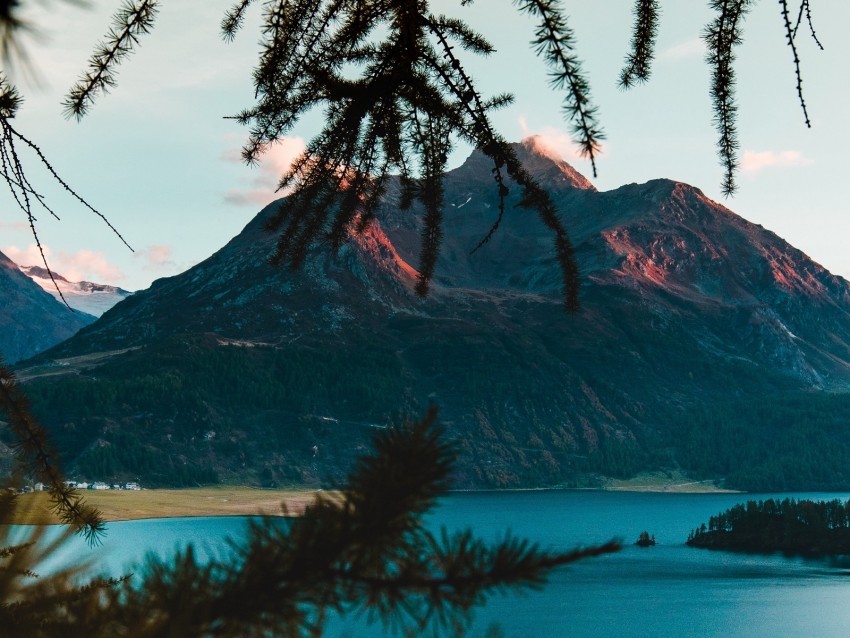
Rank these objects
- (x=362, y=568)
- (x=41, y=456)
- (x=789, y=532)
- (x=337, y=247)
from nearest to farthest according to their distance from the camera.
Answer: (x=362, y=568), (x=41, y=456), (x=337, y=247), (x=789, y=532)

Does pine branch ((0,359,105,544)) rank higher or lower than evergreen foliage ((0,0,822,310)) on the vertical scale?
lower

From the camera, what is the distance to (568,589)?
332 feet

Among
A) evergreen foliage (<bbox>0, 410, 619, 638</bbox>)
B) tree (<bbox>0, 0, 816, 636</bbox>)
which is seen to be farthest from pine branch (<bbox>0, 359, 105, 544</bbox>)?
evergreen foliage (<bbox>0, 410, 619, 638</bbox>)

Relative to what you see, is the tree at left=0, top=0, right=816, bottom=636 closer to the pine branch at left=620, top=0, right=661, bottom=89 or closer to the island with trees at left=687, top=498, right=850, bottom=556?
the pine branch at left=620, top=0, right=661, bottom=89

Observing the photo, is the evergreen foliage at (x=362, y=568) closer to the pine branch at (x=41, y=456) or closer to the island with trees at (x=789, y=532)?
the pine branch at (x=41, y=456)

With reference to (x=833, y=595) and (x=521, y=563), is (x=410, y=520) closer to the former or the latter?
(x=521, y=563)

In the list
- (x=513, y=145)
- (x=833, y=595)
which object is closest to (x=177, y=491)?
(x=833, y=595)

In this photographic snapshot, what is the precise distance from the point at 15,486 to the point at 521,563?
1.27 metres

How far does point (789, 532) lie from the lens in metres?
135

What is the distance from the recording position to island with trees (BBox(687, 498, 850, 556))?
431 ft

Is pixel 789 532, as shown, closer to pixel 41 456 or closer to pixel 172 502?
pixel 172 502

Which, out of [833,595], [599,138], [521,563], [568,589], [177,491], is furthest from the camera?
[177,491]

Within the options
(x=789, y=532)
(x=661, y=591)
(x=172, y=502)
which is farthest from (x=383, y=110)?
(x=172, y=502)

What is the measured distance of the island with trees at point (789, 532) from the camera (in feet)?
431
